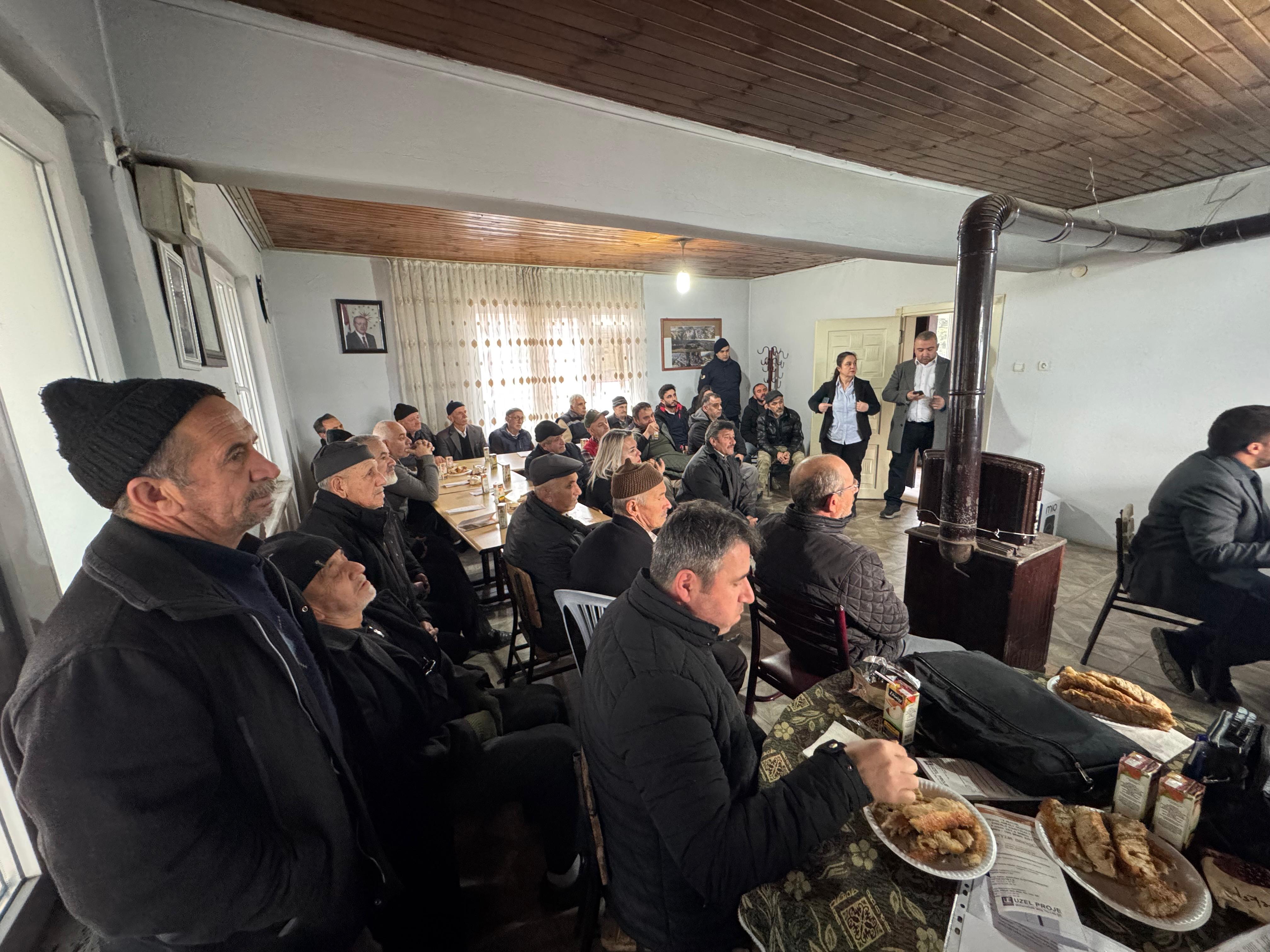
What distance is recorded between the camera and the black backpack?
40.9 inches

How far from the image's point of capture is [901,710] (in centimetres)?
119

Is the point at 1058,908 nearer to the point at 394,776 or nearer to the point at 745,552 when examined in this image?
the point at 745,552

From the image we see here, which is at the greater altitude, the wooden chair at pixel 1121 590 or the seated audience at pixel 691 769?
the seated audience at pixel 691 769

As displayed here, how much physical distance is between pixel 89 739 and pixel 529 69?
241 cm

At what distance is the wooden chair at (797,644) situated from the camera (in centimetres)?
173

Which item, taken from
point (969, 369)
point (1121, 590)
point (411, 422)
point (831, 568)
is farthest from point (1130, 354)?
point (411, 422)

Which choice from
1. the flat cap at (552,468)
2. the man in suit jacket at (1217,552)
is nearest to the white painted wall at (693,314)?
the flat cap at (552,468)

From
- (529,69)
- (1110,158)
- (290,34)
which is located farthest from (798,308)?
(290,34)

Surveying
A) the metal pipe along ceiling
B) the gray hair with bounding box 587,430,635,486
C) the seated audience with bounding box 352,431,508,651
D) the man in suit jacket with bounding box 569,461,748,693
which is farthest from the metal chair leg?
the seated audience with bounding box 352,431,508,651

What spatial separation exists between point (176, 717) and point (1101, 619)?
12.3ft

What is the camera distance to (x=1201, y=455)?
2.36 metres

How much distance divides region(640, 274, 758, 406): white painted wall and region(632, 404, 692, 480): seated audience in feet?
8.42

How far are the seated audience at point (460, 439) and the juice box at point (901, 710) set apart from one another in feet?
16.6

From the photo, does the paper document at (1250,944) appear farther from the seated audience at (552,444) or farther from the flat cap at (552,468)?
the seated audience at (552,444)
